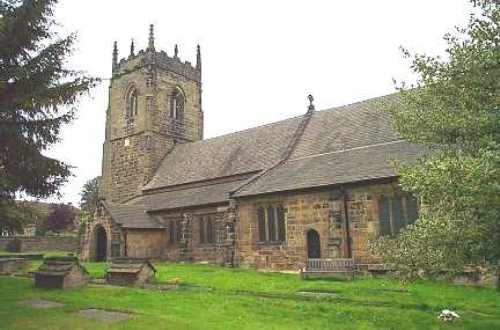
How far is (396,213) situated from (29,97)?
14578 mm

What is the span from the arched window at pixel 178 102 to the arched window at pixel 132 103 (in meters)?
3.21

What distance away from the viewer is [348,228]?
19766 mm

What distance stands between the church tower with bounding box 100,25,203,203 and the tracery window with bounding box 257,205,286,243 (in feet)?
50.8

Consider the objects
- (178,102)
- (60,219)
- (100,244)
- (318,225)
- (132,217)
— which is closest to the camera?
(318,225)

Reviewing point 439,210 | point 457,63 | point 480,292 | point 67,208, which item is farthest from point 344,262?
point 67,208

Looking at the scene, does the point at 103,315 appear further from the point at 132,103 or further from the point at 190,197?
the point at 132,103

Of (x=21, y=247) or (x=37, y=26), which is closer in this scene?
(x=37, y=26)

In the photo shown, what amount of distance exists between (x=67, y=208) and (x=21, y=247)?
12.9 m

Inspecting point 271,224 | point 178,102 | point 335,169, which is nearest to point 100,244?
point 271,224

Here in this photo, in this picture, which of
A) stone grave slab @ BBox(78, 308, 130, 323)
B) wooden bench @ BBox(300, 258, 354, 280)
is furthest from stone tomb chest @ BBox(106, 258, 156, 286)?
wooden bench @ BBox(300, 258, 354, 280)

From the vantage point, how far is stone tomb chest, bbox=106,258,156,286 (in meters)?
16.3

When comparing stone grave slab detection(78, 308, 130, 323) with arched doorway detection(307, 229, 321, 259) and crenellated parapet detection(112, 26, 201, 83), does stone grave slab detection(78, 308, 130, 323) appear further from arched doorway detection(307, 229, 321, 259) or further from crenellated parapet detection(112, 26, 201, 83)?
crenellated parapet detection(112, 26, 201, 83)

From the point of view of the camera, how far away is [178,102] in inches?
1563

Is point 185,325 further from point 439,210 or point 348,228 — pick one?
point 348,228
